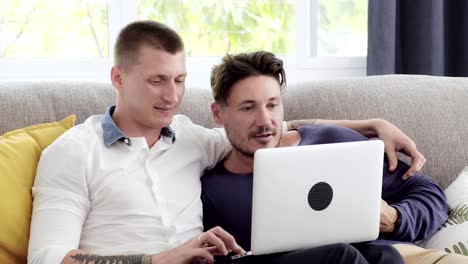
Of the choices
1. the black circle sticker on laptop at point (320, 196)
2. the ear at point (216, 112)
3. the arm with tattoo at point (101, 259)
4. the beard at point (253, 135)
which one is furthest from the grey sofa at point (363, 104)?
Result: the black circle sticker on laptop at point (320, 196)

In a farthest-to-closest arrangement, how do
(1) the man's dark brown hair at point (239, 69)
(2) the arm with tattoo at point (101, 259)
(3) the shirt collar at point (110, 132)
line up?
(1) the man's dark brown hair at point (239, 69) → (3) the shirt collar at point (110, 132) → (2) the arm with tattoo at point (101, 259)

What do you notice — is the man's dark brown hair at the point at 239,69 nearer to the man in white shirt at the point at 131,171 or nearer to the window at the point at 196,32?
the man in white shirt at the point at 131,171

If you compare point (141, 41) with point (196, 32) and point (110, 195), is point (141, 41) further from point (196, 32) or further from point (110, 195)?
point (196, 32)

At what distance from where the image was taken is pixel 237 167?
7.25 feet

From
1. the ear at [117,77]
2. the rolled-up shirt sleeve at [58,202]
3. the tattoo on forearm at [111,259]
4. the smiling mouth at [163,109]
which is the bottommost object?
the tattoo on forearm at [111,259]

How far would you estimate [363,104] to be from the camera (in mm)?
2453

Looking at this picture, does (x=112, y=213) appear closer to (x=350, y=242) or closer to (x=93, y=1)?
(x=350, y=242)

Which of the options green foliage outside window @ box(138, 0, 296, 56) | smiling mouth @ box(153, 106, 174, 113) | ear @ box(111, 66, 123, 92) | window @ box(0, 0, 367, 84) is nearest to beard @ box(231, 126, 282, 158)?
smiling mouth @ box(153, 106, 174, 113)

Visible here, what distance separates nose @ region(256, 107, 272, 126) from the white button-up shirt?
23 centimetres

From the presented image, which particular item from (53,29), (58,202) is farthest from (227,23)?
(58,202)

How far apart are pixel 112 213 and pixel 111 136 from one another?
22cm

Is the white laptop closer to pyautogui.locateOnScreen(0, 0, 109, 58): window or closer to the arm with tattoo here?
the arm with tattoo

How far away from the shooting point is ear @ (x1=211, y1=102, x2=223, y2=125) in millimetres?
2238

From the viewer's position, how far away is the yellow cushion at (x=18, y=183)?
1941 mm
